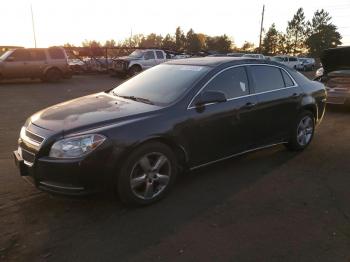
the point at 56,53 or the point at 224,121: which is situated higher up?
the point at 56,53

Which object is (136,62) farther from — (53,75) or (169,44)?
(169,44)

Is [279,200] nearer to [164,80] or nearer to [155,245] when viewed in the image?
[155,245]

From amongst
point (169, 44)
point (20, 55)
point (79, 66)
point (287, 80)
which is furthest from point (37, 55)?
point (169, 44)

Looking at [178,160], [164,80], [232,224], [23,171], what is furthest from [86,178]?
[164,80]

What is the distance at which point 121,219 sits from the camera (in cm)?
408

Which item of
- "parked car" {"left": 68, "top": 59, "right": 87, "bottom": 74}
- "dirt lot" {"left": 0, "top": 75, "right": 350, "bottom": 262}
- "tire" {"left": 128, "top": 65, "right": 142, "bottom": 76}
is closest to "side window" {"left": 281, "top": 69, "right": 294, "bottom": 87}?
"dirt lot" {"left": 0, "top": 75, "right": 350, "bottom": 262}

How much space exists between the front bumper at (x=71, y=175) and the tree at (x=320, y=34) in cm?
8024

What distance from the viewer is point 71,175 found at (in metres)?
3.90

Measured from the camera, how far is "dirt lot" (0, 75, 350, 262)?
349cm

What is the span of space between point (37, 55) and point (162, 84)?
16.3 meters

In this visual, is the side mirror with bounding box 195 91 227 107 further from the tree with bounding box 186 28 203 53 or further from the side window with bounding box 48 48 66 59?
the tree with bounding box 186 28 203 53

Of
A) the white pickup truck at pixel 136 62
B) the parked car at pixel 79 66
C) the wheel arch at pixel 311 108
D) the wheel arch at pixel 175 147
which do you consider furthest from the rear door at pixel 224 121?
the parked car at pixel 79 66

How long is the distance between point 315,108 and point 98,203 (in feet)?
13.9

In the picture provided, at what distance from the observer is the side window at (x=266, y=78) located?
568 centimetres
